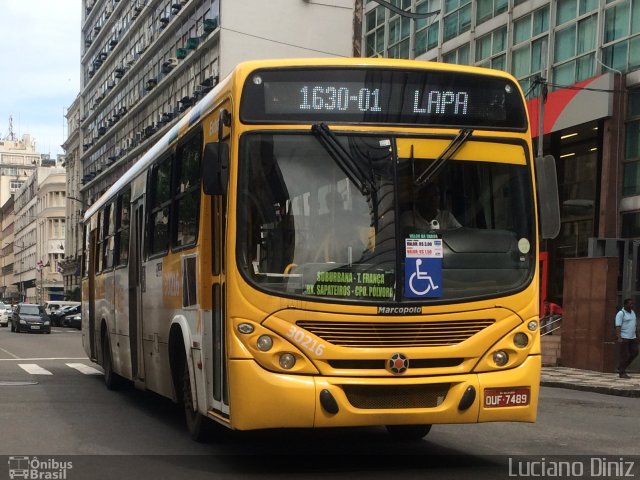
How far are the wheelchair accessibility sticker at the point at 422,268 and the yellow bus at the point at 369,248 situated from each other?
0.01m

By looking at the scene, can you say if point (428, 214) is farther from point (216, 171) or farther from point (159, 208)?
point (159, 208)

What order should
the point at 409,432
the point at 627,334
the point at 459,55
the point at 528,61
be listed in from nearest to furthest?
the point at 409,432
the point at 627,334
the point at 528,61
the point at 459,55

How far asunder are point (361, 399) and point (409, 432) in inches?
92.4

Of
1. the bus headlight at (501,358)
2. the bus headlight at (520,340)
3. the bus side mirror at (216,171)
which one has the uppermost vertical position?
the bus side mirror at (216,171)

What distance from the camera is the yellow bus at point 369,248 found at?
7637mm

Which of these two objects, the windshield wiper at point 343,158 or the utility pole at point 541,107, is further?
the utility pole at point 541,107

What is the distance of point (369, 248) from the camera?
7.81 m

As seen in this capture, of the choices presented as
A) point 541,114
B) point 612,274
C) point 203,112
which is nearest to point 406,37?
point 541,114

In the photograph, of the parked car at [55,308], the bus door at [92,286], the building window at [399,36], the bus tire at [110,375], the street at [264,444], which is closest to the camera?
the street at [264,444]

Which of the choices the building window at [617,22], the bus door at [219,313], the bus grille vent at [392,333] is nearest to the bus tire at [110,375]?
the bus door at [219,313]

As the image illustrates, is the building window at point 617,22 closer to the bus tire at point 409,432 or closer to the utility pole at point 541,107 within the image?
the utility pole at point 541,107

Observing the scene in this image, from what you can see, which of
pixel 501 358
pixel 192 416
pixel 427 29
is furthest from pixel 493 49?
pixel 501 358

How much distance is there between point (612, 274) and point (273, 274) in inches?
636

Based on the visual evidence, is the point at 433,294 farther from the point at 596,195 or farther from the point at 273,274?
the point at 596,195
